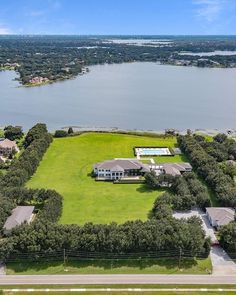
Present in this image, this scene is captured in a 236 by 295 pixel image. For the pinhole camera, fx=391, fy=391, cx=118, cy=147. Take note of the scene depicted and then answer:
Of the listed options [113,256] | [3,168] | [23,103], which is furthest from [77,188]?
[23,103]

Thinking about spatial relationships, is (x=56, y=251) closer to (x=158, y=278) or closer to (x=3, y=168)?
(x=158, y=278)

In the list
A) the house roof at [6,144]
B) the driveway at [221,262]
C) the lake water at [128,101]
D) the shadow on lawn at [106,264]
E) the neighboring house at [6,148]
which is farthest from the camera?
the lake water at [128,101]

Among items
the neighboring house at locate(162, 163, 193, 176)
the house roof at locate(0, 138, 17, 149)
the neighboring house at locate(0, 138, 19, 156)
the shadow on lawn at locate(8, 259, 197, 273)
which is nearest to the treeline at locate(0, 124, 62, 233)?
→ the shadow on lawn at locate(8, 259, 197, 273)

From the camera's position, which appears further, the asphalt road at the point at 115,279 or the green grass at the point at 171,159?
the green grass at the point at 171,159

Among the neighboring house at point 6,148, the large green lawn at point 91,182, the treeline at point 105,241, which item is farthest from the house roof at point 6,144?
the treeline at point 105,241

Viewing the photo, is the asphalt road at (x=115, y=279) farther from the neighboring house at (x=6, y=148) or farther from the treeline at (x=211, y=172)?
the neighboring house at (x=6, y=148)

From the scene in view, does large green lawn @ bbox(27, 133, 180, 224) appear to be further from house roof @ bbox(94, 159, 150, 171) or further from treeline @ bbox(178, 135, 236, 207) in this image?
treeline @ bbox(178, 135, 236, 207)
